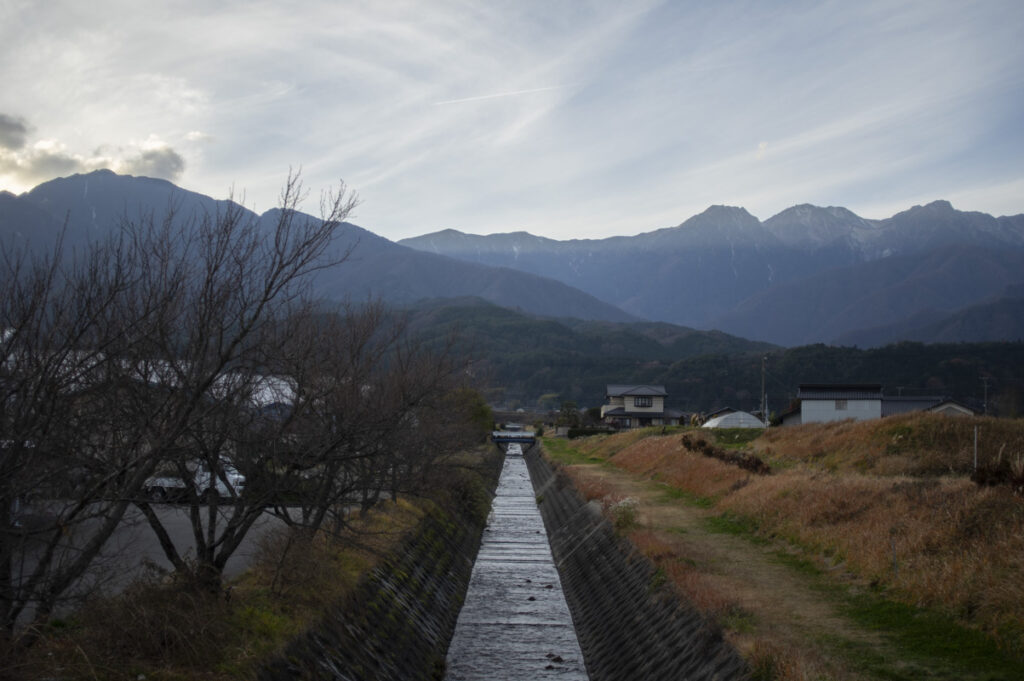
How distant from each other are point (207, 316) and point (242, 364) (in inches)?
59.1

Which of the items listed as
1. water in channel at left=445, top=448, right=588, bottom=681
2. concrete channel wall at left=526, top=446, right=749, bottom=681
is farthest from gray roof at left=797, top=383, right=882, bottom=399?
concrete channel wall at left=526, top=446, right=749, bottom=681

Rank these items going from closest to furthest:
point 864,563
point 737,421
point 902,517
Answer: point 864,563
point 902,517
point 737,421

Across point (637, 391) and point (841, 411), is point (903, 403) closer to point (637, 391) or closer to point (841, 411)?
point (841, 411)

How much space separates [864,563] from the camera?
14.8 m

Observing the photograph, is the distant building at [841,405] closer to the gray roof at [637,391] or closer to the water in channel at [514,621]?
the water in channel at [514,621]

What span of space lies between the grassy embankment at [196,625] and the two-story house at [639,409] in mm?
84509

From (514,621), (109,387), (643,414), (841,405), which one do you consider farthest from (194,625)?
(643,414)

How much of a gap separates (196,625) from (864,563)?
11547mm

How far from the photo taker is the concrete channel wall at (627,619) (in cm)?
1215

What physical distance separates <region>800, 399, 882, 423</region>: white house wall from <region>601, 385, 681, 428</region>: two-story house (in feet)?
120

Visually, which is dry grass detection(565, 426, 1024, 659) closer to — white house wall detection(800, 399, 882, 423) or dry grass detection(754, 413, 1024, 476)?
dry grass detection(754, 413, 1024, 476)

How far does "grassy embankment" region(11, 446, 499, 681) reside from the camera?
827 centimetres

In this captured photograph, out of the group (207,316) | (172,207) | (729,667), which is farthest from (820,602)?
(172,207)

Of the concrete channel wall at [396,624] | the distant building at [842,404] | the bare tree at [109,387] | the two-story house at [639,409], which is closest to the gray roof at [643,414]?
the two-story house at [639,409]
